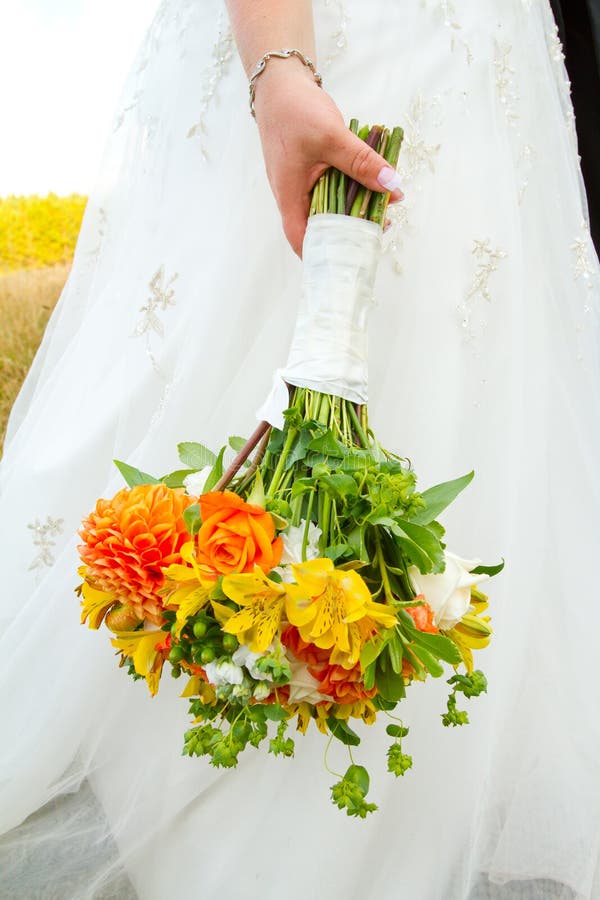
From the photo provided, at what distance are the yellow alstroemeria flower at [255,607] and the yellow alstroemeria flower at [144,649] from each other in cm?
15

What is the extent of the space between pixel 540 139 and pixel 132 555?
0.96 metres

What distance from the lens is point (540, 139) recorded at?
47.3 inches

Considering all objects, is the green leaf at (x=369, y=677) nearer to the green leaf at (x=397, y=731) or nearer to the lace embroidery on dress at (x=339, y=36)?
the green leaf at (x=397, y=731)

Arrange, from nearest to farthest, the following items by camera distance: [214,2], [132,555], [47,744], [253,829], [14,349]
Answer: [132,555]
[253,829]
[47,744]
[214,2]
[14,349]

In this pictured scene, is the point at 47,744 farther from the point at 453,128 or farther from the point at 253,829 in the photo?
the point at 453,128

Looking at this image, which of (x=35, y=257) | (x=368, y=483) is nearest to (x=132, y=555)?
(x=368, y=483)

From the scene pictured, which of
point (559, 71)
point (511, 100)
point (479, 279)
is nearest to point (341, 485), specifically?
point (479, 279)

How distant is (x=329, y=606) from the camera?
63 centimetres

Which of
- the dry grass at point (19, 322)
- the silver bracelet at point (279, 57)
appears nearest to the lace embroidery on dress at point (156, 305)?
the silver bracelet at point (279, 57)

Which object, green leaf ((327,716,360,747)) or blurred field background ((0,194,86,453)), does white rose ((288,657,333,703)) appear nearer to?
green leaf ((327,716,360,747))

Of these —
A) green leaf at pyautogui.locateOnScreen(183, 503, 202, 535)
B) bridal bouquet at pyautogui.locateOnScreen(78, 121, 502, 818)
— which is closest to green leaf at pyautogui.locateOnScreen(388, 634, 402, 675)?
bridal bouquet at pyautogui.locateOnScreen(78, 121, 502, 818)

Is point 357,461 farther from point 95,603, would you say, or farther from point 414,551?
point 95,603

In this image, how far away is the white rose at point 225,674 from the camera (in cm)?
64

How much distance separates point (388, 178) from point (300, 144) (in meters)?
0.13
